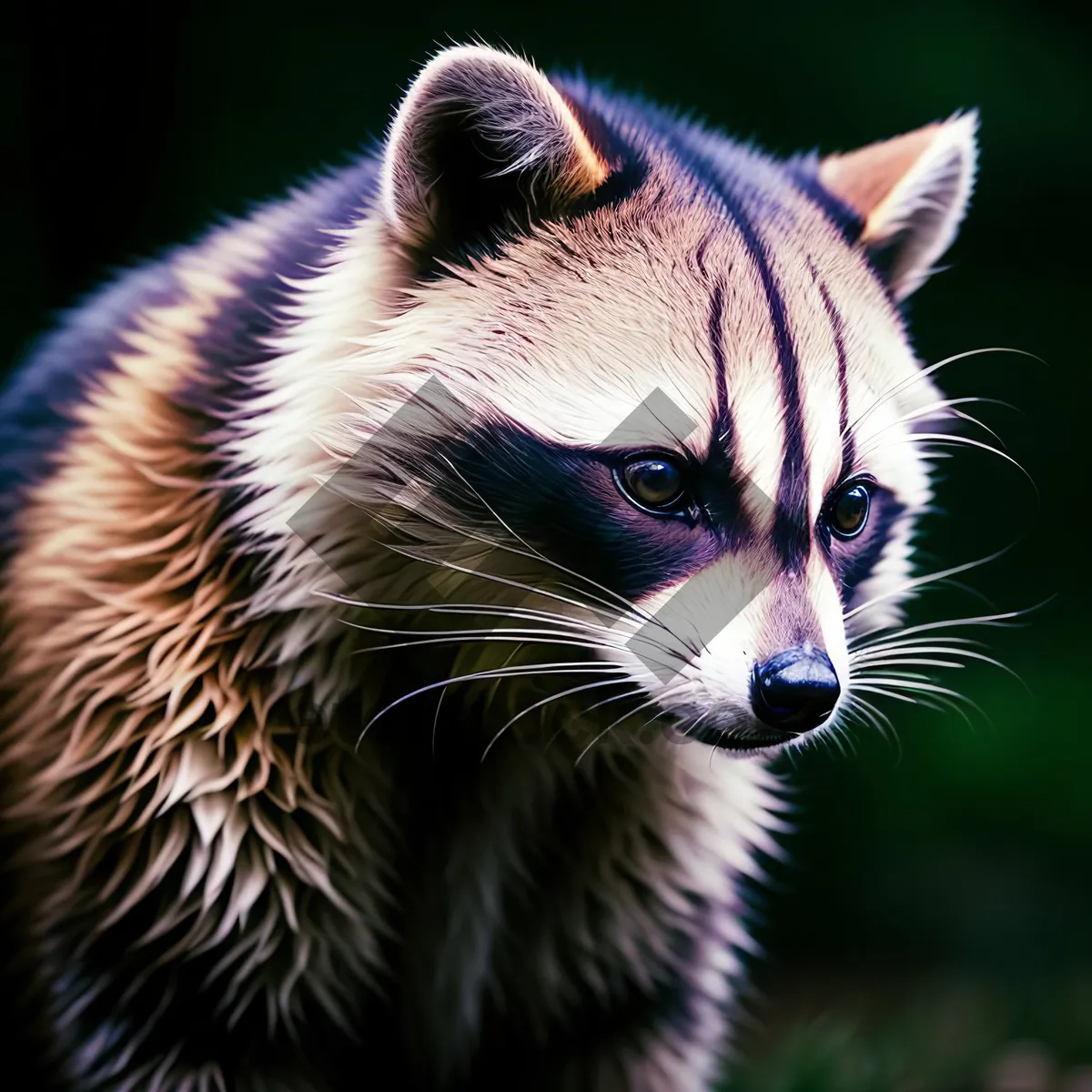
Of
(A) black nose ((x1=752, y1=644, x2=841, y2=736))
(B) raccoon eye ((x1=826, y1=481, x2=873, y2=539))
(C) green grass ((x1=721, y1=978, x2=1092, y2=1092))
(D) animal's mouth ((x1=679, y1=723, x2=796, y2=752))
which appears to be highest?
(B) raccoon eye ((x1=826, y1=481, x2=873, y2=539))

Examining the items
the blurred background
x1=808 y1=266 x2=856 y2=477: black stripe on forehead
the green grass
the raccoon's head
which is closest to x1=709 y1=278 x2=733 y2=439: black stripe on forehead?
the raccoon's head

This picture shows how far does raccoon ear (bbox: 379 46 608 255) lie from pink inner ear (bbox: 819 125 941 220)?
0.32 metres

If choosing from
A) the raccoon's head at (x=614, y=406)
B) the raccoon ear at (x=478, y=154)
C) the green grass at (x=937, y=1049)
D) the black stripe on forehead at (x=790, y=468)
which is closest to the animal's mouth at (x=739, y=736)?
the raccoon's head at (x=614, y=406)

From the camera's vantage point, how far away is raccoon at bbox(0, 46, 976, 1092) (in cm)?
107

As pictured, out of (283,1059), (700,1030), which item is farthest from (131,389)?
(700,1030)

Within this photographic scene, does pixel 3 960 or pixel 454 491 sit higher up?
pixel 454 491

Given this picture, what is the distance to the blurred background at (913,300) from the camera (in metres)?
1.84

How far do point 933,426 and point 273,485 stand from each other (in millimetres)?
677

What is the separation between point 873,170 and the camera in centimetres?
132

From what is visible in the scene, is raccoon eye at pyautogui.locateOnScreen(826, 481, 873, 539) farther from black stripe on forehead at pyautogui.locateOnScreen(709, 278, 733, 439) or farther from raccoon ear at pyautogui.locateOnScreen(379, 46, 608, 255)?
raccoon ear at pyautogui.locateOnScreen(379, 46, 608, 255)

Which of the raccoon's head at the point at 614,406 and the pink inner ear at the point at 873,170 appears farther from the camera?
the pink inner ear at the point at 873,170

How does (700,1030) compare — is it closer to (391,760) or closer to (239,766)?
(391,760)

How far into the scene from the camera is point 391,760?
4.08ft

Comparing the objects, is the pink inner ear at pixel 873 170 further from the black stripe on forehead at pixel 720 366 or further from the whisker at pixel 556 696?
the whisker at pixel 556 696
